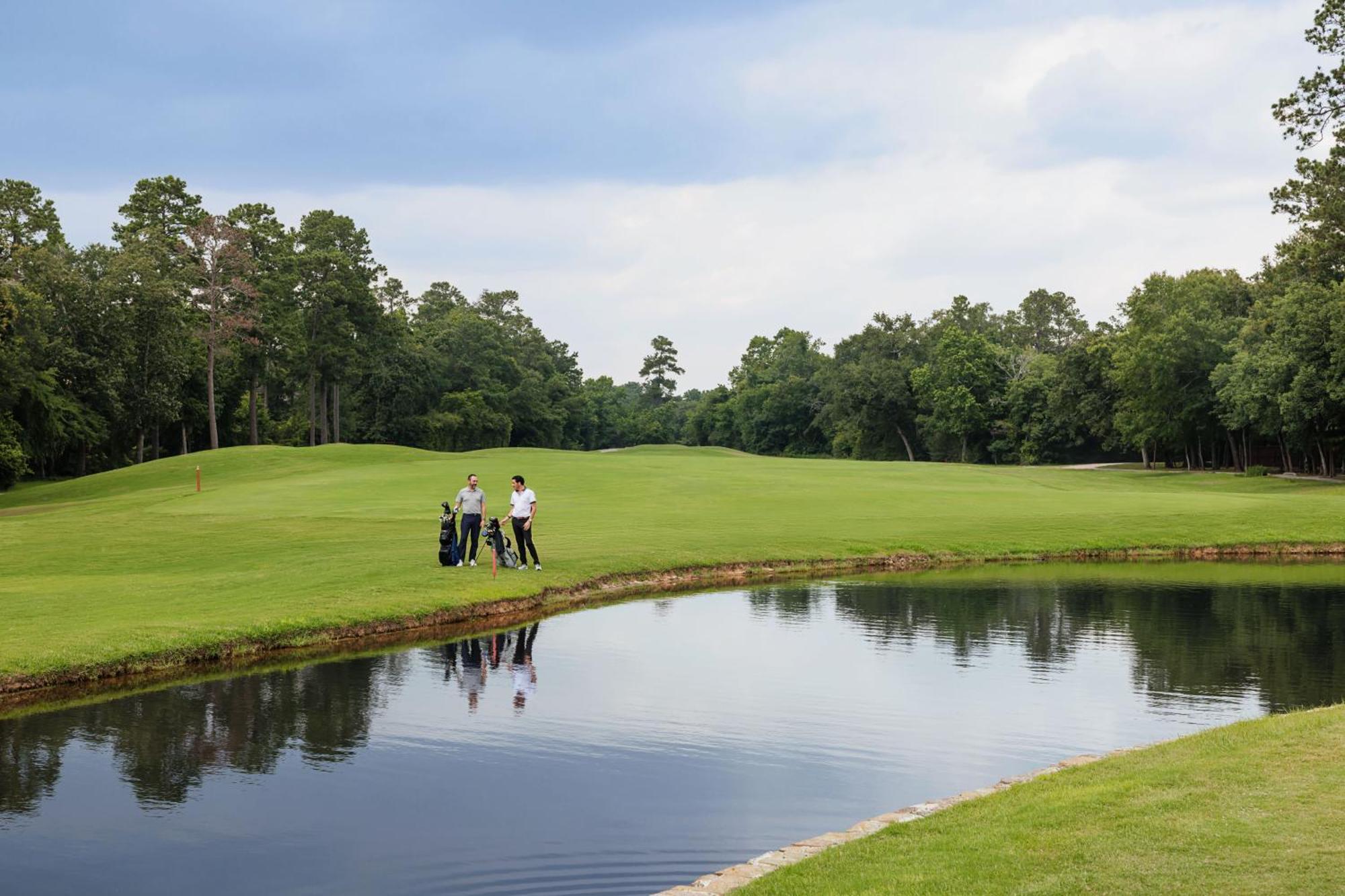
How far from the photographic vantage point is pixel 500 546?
2694 centimetres

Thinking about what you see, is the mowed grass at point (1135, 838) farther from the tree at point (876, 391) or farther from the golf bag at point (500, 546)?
the tree at point (876, 391)

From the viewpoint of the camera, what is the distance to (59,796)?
11422 mm

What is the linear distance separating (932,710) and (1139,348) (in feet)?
218

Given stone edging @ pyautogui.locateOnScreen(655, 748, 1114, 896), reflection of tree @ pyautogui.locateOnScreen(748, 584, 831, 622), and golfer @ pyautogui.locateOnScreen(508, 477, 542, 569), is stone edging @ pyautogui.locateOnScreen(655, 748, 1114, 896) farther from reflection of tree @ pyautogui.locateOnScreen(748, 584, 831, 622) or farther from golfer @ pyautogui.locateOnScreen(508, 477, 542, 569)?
golfer @ pyautogui.locateOnScreen(508, 477, 542, 569)

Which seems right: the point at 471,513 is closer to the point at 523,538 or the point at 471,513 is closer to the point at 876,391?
the point at 523,538

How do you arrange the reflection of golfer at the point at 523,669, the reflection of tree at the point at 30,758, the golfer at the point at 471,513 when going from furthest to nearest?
the golfer at the point at 471,513 → the reflection of golfer at the point at 523,669 → the reflection of tree at the point at 30,758

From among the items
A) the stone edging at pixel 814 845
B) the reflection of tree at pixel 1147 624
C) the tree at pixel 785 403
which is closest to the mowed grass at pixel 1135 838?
the stone edging at pixel 814 845

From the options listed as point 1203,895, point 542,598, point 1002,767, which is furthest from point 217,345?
point 1203,895

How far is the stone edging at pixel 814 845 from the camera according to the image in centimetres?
855

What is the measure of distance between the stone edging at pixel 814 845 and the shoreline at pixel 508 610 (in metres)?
10.9

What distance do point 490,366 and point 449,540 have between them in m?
93.0

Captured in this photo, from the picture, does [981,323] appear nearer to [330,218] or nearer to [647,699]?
[330,218]

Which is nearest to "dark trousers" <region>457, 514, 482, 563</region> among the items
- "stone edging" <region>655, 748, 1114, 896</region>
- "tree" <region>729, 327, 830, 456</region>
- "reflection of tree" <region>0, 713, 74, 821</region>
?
"reflection of tree" <region>0, 713, 74, 821</region>

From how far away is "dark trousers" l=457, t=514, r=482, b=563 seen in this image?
26.7m
